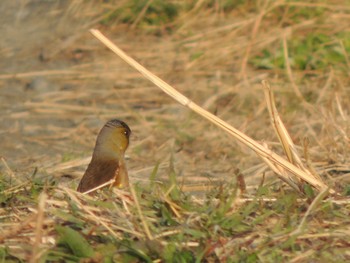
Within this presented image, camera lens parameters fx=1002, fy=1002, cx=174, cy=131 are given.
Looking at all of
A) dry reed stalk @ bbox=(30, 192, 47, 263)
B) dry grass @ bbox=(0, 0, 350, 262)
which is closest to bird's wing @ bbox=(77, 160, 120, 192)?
dry grass @ bbox=(0, 0, 350, 262)

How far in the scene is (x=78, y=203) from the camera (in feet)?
11.7

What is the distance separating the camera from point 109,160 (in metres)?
5.00

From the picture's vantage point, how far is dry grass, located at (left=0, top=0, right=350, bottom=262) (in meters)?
3.48

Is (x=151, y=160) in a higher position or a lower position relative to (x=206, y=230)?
lower

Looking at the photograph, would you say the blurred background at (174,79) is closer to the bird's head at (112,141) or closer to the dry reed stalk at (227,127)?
the bird's head at (112,141)

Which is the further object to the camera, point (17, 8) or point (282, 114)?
point (17, 8)

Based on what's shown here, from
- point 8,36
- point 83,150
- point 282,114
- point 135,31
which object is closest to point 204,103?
point 282,114

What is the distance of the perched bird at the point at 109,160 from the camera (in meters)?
4.57

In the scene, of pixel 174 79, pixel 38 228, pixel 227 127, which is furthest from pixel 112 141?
pixel 174 79

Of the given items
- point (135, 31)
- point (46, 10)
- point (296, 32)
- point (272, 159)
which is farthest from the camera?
point (46, 10)

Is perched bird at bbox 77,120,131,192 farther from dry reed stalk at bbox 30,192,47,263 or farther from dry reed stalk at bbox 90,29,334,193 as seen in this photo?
dry reed stalk at bbox 30,192,47,263

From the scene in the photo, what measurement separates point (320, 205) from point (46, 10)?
21.3ft

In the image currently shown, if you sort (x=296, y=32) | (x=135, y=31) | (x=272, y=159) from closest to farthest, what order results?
1. (x=272, y=159)
2. (x=296, y=32)
3. (x=135, y=31)

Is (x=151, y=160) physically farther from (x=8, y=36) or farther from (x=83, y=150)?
(x=8, y=36)
